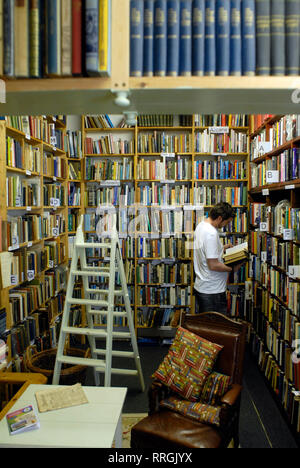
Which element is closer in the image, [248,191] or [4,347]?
[4,347]

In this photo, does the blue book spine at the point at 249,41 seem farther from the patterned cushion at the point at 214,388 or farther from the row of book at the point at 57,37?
the patterned cushion at the point at 214,388

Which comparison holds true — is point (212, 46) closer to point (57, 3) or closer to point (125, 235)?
point (57, 3)

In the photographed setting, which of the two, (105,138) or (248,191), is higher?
(105,138)

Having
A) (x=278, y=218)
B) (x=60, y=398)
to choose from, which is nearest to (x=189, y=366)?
(x=60, y=398)

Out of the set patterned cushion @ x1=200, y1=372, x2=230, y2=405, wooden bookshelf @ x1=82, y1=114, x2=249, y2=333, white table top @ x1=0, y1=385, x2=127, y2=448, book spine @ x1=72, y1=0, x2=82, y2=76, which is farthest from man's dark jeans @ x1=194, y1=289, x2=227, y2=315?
book spine @ x1=72, y1=0, x2=82, y2=76

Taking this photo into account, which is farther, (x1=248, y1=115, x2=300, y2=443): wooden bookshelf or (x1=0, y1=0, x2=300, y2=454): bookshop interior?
(x1=248, y1=115, x2=300, y2=443): wooden bookshelf

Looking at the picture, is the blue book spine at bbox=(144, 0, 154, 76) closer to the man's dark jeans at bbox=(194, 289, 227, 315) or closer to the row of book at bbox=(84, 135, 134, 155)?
the man's dark jeans at bbox=(194, 289, 227, 315)

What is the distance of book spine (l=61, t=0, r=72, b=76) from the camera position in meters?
1.09

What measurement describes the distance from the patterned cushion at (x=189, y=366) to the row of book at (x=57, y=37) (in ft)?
5.93

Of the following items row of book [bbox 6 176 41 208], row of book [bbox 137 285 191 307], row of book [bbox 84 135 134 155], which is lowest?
row of book [bbox 137 285 191 307]

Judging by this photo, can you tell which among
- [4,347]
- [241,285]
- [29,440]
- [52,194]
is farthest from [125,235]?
[29,440]

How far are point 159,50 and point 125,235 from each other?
343 cm

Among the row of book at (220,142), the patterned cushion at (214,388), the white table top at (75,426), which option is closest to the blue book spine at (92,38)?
the white table top at (75,426)

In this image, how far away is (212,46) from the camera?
1154 mm
